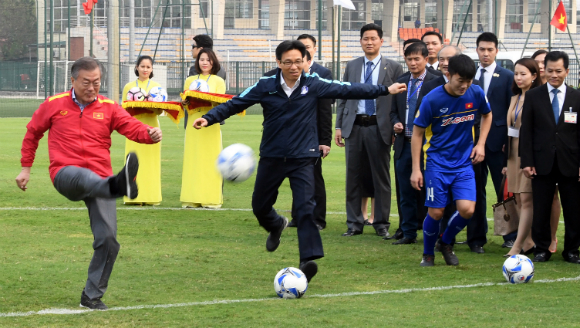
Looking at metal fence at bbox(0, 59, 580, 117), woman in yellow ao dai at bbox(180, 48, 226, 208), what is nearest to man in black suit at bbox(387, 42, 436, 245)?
woman in yellow ao dai at bbox(180, 48, 226, 208)

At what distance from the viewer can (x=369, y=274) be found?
7141 millimetres

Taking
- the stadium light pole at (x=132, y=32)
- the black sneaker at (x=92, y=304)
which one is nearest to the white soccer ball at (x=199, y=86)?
the black sneaker at (x=92, y=304)

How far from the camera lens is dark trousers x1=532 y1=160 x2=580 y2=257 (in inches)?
307

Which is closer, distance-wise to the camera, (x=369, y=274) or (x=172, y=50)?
(x=369, y=274)

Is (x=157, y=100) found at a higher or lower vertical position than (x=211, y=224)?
higher

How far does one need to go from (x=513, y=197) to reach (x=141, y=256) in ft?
12.5

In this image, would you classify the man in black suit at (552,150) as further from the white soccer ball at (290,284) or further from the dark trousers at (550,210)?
the white soccer ball at (290,284)

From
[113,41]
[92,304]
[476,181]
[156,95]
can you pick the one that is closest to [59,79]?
[113,41]

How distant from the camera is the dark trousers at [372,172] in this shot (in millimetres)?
9367

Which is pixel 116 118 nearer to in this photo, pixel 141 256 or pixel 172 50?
pixel 141 256

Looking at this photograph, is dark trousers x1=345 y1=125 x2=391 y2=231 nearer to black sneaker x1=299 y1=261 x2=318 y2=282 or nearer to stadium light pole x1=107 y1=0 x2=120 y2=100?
black sneaker x1=299 y1=261 x2=318 y2=282

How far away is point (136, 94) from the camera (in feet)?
37.3

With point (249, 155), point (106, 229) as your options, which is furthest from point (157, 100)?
point (106, 229)

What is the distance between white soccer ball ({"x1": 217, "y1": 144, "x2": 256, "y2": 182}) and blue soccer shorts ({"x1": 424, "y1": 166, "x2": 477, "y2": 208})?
169 centimetres
